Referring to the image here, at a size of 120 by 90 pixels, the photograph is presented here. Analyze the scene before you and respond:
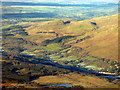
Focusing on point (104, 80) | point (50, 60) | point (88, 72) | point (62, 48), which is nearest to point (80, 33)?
point (62, 48)

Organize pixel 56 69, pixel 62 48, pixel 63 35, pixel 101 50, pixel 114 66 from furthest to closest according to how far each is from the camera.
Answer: pixel 63 35 < pixel 62 48 < pixel 101 50 < pixel 114 66 < pixel 56 69

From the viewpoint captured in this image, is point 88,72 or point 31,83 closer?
point 31,83

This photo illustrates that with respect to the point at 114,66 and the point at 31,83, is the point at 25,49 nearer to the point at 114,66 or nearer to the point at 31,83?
the point at 114,66

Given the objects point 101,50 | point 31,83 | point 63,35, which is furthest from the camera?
point 63,35

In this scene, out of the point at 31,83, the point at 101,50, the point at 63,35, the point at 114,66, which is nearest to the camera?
the point at 31,83

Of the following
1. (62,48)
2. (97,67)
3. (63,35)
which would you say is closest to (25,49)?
(62,48)

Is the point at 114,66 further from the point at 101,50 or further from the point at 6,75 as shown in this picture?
the point at 6,75

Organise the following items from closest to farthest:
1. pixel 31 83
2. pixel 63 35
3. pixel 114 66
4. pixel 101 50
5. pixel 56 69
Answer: pixel 31 83
pixel 56 69
pixel 114 66
pixel 101 50
pixel 63 35

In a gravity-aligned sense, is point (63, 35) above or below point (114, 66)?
above

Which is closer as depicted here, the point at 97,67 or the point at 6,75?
the point at 6,75
